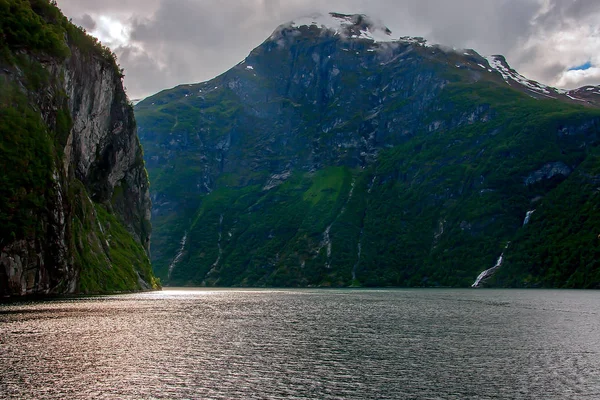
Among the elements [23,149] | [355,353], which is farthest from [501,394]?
[23,149]

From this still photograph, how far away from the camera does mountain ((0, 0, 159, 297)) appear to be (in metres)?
110

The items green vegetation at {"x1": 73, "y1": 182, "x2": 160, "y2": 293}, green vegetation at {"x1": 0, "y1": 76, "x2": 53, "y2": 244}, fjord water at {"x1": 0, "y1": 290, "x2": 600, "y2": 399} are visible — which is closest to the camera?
fjord water at {"x1": 0, "y1": 290, "x2": 600, "y2": 399}

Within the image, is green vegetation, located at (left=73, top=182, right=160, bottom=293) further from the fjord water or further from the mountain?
the fjord water

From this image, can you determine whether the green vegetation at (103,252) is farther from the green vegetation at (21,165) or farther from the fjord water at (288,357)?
the fjord water at (288,357)

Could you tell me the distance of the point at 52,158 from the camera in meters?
123

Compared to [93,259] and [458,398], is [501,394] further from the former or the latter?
[93,259]

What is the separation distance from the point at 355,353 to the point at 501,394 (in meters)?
19.1

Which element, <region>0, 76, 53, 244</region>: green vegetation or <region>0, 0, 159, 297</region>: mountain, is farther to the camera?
<region>0, 0, 159, 297</region>: mountain

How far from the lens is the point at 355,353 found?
5684cm

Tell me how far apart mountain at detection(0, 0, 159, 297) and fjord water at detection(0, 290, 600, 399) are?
1059 inches

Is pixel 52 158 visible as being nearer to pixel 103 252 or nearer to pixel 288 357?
pixel 103 252

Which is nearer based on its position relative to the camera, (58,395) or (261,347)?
(58,395)

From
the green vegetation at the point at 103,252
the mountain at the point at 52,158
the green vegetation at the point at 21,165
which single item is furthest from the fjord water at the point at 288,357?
the green vegetation at the point at 103,252

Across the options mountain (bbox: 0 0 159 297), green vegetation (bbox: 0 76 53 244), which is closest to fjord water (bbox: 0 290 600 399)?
green vegetation (bbox: 0 76 53 244)
